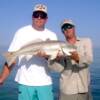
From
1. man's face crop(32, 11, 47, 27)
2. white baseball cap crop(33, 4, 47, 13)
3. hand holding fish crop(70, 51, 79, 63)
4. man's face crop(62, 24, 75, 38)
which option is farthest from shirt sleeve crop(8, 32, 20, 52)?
hand holding fish crop(70, 51, 79, 63)

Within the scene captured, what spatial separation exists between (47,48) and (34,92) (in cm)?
97

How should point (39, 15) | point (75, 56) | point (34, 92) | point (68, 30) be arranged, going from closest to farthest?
1. point (75, 56)
2. point (68, 30)
3. point (34, 92)
4. point (39, 15)

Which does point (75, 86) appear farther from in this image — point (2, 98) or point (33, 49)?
point (2, 98)

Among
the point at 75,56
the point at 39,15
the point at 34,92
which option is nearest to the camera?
the point at 75,56

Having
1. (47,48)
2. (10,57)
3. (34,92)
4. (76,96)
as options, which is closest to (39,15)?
(47,48)

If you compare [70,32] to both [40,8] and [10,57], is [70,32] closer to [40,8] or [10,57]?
[40,8]

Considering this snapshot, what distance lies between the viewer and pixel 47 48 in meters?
7.09

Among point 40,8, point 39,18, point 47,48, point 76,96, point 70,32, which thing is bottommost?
point 76,96

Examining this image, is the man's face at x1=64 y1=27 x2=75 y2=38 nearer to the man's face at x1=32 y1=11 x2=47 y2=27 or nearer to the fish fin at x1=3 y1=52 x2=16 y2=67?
the man's face at x1=32 y1=11 x2=47 y2=27

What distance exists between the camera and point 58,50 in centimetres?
707

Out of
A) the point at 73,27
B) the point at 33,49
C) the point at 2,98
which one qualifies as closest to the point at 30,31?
the point at 33,49

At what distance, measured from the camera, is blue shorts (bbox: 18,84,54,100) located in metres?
7.23

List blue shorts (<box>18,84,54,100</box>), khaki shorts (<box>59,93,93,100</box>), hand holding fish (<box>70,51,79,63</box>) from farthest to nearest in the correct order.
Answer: blue shorts (<box>18,84,54,100</box>), khaki shorts (<box>59,93,93,100</box>), hand holding fish (<box>70,51,79,63</box>)

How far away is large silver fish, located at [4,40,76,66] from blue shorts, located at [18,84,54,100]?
2.26ft
